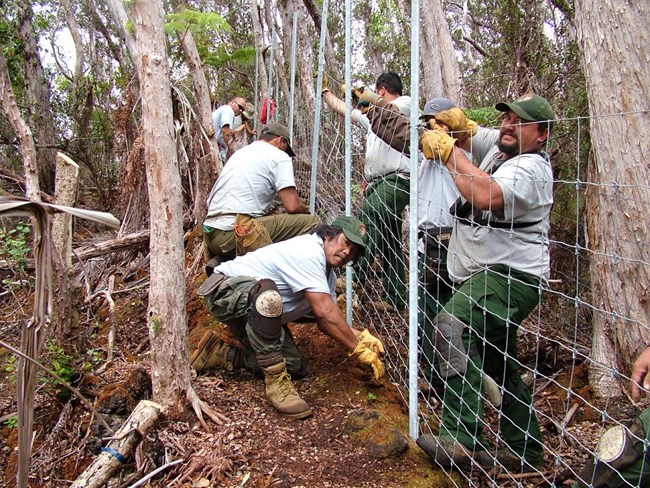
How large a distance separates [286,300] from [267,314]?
0.29 metres

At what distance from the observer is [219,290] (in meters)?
3.80

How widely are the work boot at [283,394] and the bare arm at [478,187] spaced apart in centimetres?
162

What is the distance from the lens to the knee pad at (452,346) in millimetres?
2926

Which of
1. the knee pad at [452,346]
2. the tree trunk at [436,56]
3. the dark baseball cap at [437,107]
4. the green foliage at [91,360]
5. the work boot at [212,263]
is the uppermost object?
the tree trunk at [436,56]

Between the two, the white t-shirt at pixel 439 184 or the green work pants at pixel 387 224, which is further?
the green work pants at pixel 387 224

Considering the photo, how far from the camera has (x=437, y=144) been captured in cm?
292

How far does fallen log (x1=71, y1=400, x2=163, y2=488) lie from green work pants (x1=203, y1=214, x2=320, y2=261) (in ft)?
6.30

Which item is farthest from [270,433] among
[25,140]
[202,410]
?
[25,140]

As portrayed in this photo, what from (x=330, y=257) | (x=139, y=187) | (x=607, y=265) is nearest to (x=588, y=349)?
(x=607, y=265)

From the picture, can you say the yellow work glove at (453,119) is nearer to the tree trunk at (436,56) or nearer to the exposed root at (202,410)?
the exposed root at (202,410)

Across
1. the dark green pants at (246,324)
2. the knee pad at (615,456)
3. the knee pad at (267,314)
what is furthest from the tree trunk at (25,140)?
the knee pad at (615,456)

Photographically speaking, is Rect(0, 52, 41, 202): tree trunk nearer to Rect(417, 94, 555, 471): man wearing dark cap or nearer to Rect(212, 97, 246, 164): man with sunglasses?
Rect(212, 97, 246, 164): man with sunglasses

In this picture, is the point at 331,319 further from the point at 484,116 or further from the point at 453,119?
the point at 484,116

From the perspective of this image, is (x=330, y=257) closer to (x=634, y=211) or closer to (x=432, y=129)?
(x=432, y=129)
